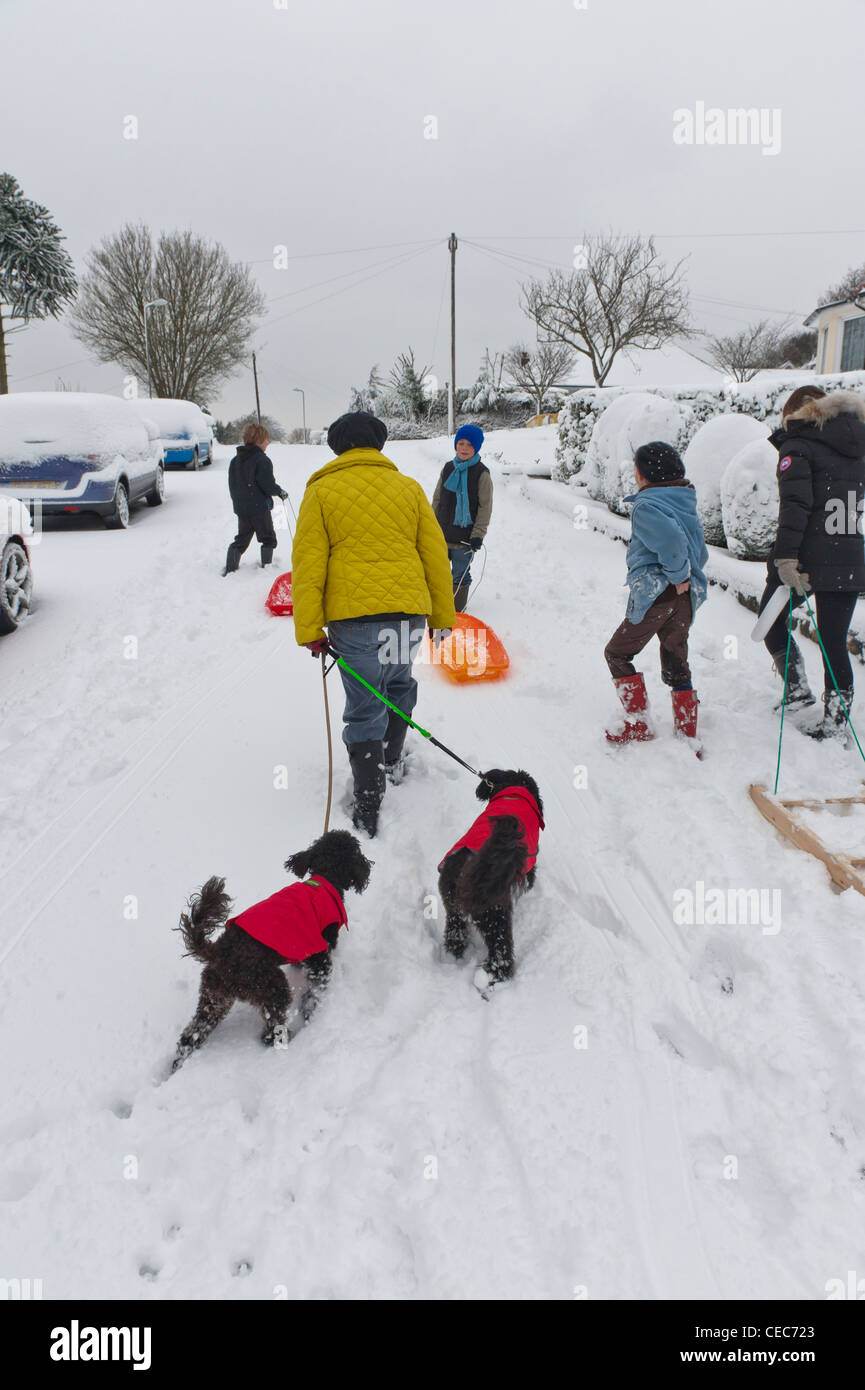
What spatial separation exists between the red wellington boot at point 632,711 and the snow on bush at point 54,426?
25.3ft

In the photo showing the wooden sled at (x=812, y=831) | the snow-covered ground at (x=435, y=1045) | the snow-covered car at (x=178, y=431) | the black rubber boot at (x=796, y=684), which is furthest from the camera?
the snow-covered car at (x=178, y=431)

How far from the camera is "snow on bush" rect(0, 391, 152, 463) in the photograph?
854 centimetres

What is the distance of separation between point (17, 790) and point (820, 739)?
449cm

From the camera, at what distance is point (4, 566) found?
582 cm

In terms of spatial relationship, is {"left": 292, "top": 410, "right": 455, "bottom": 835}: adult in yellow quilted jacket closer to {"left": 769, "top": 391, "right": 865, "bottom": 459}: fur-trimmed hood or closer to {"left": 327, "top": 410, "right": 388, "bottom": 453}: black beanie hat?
{"left": 327, "top": 410, "right": 388, "bottom": 453}: black beanie hat

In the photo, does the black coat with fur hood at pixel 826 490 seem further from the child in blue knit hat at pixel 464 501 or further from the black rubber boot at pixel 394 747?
the child in blue knit hat at pixel 464 501

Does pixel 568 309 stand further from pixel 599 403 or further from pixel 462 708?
pixel 462 708

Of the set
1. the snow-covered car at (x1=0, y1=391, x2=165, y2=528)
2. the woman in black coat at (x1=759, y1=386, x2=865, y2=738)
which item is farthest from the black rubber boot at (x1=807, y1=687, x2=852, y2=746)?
the snow-covered car at (x1=0, y1=391, x2=165, y2=528)

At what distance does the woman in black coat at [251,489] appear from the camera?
25.0 ft

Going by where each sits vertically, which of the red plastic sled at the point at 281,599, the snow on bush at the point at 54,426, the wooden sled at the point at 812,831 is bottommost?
the wooden sled at the point at 812,831

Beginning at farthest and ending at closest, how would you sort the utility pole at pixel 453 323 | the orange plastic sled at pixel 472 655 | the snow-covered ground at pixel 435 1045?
the utility pole at pixel 453 323, the orange plastic sled at pixel 472 655, the snow-covered ground at pixel 435 1045

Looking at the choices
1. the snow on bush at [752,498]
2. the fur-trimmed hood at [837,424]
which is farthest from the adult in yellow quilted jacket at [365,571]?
the snow on bush at [752,498]

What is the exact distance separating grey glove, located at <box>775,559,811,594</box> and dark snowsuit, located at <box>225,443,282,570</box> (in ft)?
17.9

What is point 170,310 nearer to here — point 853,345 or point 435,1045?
point 853,345
